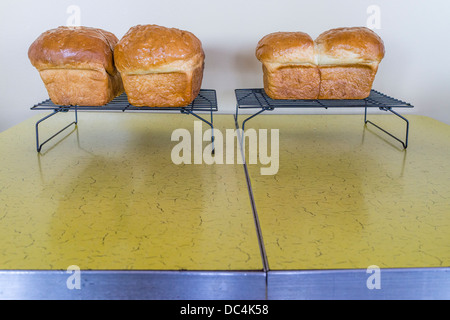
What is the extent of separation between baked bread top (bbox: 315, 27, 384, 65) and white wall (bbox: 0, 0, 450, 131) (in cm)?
60

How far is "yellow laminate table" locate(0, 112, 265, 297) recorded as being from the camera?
2.80 feet

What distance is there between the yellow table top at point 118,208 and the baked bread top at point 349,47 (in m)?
0.60

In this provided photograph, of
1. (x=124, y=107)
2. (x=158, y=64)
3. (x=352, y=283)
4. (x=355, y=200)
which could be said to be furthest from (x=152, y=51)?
(x=352, y=283)

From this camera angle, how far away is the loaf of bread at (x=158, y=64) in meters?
1.37

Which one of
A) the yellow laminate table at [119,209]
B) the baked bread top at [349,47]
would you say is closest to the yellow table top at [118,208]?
the yellow laminate table at [119,209]

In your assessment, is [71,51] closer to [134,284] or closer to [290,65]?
[290,65]

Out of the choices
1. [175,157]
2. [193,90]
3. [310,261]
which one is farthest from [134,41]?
[310,261]

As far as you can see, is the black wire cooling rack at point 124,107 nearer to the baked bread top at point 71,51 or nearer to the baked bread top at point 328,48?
the baked bread top at point 71,51

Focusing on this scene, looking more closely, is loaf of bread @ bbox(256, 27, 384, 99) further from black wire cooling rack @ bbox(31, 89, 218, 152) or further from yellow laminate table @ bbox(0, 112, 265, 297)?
yellow laminate table @ bbox(0, 112, 265, 297)

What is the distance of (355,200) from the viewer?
1.14 meters

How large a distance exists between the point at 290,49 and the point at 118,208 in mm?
912

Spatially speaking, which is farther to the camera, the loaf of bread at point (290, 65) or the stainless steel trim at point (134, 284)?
the loaf of bread at point (290, 65)

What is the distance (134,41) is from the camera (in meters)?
1.37

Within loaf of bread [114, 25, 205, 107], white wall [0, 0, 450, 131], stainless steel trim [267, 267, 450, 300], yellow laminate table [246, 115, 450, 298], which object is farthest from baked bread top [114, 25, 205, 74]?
stainless steel trim [267, 267, 450, 300]
